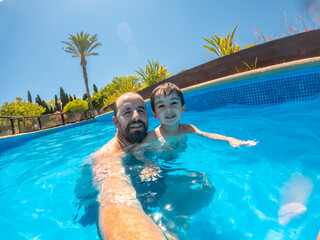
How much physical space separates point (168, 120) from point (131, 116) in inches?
21.3

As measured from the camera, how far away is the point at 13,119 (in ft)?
33.2

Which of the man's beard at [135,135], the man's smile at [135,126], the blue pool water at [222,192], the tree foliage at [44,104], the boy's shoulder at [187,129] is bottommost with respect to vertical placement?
the blue pool water at [222,192]

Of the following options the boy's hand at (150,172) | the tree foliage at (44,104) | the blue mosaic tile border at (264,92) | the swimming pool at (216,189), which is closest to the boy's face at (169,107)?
the swimming pool at (216,189)

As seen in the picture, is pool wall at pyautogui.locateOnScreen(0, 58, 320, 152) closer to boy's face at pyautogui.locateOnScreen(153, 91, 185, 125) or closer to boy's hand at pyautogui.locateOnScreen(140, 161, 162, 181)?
boy's face at pyautogui.locateOnScreen(153, 91, 185, 125)

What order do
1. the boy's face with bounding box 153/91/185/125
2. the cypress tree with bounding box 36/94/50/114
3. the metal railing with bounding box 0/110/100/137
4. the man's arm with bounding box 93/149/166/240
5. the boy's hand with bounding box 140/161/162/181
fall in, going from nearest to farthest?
1. the man's arm with bounding box 93/149/166/240
2. the boy's hand with bounding box 140/161/162/181
3. the boy's face with bounding box 153/91/185/125
4. the metal railing with bounding box 0/110/100/137
5. the cypress tree with bounding box 36/94/50/114

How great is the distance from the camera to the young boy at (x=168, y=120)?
252cm

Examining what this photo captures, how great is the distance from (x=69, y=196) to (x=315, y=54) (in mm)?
8310

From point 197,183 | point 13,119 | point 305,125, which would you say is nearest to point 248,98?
point 305,125

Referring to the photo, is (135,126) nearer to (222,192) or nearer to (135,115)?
(135,115)

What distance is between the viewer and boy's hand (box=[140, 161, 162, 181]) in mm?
2003

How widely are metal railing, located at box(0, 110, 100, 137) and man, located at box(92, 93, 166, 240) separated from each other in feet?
33.8

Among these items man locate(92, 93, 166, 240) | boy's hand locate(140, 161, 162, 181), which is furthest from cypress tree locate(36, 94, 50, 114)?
boy's hand locate(140, 161, 162, 181)

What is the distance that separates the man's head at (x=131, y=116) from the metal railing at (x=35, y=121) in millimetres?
10398

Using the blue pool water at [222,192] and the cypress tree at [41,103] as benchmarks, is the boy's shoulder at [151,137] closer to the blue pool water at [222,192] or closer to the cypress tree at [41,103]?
the blue pool water at [222,192]
